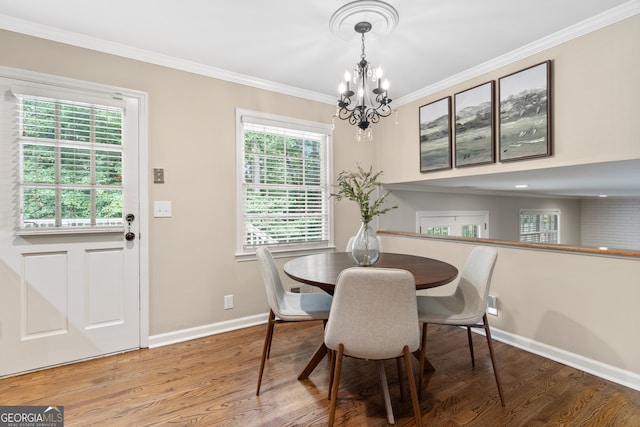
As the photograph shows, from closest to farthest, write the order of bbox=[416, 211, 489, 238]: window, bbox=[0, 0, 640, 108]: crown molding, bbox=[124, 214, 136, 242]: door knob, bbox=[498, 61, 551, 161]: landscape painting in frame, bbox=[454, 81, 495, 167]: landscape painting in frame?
bbox=[0, 0, 640, 108]: crown molding < bbox=[498, 61, 551, 161]: landscape painting in frame < bbox=[124, 214, 136, 242]: door knob < bbox=[454, 81, 495, 167]: landscape painting in frame < bbox=[416, 211, 489, 238]: window

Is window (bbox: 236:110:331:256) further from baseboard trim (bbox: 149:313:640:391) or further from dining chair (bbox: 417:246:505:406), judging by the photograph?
dining chair (bbox: 417:246:505:406)

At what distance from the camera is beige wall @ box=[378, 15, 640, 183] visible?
1.94 metres

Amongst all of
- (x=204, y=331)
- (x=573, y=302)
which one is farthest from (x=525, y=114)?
(x=204, y=331)

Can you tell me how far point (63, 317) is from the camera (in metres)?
2.25

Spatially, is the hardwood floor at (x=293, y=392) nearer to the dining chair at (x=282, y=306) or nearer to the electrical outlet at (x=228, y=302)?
the dining chair at (x=282, y=306)

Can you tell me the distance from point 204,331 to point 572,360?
3004 mm

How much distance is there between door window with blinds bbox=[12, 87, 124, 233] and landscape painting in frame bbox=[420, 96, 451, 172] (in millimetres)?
2932

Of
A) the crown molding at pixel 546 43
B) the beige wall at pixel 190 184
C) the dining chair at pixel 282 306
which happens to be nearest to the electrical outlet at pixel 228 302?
the beige wall at pixel 190 184

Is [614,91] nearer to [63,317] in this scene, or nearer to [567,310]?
[567,310]

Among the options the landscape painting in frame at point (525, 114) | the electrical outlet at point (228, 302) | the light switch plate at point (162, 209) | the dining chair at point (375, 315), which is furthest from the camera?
the electrical outlet at point (228, 302)

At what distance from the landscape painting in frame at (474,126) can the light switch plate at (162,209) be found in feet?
9.14

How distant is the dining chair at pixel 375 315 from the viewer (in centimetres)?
137

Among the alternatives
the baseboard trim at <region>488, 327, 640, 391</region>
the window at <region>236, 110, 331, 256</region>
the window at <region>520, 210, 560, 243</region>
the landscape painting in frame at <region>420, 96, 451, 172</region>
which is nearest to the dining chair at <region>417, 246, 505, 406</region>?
the baseboard trim at <region>488, 327, 640, 391</region>

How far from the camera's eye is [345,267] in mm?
2016
